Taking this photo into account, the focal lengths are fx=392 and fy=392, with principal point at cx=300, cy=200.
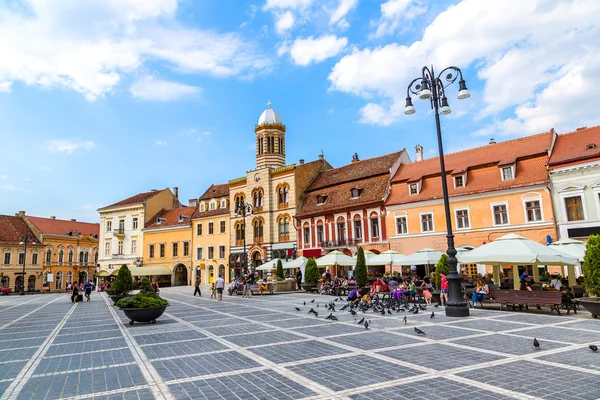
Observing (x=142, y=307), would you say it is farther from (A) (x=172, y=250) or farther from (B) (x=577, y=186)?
(A) (x=172, y=250)

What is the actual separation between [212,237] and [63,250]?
27.8m

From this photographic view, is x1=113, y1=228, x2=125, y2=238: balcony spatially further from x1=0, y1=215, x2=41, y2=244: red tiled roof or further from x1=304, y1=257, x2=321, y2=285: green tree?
x1=304, y1=257, x2=321, y2=285: green tree

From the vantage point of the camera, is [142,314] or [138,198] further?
[138,198]

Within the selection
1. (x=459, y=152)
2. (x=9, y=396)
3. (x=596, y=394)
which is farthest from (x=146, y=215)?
(x=596, y=394)

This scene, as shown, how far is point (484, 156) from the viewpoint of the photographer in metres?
29.8

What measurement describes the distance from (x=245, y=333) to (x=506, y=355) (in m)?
6.38

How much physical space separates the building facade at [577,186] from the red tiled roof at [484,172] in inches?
36.0

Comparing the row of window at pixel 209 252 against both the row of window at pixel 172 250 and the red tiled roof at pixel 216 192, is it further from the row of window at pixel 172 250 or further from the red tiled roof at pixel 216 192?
the red tiled roof at pixel 216 192

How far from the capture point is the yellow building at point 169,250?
50906 millimetres

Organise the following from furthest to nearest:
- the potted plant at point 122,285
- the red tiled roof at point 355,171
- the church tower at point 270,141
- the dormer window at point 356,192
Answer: the church tower at point 270,141 < the red tiled roof at point 355,171 < the dormer window at point 356,192 < the potted plant at point 122,285

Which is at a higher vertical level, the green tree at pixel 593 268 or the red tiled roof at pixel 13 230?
the red tiled roof at pixel 13 230

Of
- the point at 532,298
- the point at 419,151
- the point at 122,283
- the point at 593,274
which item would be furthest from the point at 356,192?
the point at 593,274

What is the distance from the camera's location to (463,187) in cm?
2906

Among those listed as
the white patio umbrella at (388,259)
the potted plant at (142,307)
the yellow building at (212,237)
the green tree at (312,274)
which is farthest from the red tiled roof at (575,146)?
the yellow building at (212,237)
